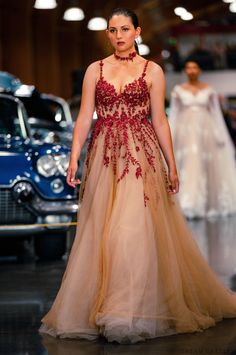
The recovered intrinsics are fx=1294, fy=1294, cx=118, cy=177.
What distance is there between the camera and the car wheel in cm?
1132

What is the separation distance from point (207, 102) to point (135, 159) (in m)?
9.78

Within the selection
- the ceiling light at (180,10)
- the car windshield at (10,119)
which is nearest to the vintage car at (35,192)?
the car windshield at (10,119)

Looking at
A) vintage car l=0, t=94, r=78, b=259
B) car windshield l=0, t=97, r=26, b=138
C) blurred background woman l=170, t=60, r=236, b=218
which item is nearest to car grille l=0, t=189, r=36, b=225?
vintage car l=0, t=94, r=78, b=259

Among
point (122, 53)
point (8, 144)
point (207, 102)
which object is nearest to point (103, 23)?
point (207, 102)

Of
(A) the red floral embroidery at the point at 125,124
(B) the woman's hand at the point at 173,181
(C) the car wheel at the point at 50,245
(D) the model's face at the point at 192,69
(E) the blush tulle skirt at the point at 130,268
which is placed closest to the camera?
(E) the blush tulle skirt at the point at 130,268

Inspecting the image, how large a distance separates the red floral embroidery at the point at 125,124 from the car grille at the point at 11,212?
10.9 feet

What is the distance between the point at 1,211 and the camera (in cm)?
1086

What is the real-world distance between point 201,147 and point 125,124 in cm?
995

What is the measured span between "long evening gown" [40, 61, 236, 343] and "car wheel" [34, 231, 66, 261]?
145 inches

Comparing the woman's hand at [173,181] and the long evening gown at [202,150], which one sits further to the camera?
the long evening gown at [202,150]

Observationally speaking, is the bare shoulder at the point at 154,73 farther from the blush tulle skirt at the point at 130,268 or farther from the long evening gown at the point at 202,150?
the long evening gown at the point at 202,150

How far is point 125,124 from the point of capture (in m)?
7.55

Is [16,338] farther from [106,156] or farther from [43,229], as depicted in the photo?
[43,229]

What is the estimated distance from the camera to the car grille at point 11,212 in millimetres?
10828
